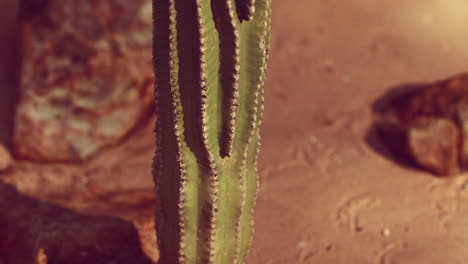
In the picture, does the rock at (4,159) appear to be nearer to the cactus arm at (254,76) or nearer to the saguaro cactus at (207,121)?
the saguaro cactus at (207,121)

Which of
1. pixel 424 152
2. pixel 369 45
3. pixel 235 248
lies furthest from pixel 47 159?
pixel 369 45

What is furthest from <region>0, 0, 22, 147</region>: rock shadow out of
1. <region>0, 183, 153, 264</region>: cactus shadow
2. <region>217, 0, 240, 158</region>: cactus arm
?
<region>217, 0, 240, 158</region>: cactus arm

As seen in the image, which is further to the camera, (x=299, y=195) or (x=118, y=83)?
(x=118, y=83)

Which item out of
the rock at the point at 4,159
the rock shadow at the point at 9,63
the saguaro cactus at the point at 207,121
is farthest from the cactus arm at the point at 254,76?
the rock shadow at the point at 9,63

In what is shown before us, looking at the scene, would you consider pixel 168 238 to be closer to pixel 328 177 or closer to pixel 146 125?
pixel 328 177

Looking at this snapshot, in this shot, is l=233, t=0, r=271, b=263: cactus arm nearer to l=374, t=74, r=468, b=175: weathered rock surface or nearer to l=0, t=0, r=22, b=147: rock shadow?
l=374, t=74, r=468, b=175: weathered rock surface

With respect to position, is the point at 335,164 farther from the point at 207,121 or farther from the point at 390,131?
the point at 207,121

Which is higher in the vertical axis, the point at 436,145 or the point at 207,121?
the point at 207,121

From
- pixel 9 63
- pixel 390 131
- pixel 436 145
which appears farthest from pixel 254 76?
pixel 9 63
